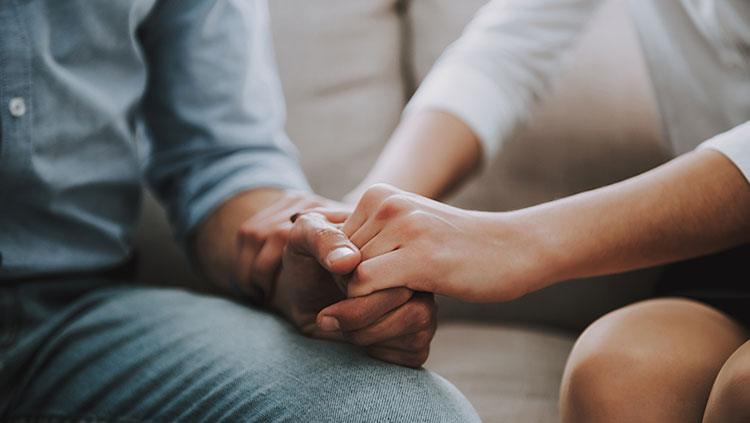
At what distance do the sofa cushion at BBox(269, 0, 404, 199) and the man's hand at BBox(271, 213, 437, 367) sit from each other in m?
0.37

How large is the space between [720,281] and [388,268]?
0.35 metres

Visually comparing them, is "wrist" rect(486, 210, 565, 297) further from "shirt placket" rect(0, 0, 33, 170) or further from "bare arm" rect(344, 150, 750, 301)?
"shirt placket" rect(0, 0, 33, 170)

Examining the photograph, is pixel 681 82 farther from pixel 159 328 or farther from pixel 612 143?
pixel 159 328

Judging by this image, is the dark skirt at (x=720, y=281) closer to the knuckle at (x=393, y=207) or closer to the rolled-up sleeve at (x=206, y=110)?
the knuckle at (x=393, y=207)

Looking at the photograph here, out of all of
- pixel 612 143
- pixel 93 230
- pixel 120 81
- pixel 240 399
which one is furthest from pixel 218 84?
pixel 612 143

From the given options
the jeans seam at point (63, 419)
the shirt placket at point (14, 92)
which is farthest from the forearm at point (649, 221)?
the shirt placket at point (14, 92)

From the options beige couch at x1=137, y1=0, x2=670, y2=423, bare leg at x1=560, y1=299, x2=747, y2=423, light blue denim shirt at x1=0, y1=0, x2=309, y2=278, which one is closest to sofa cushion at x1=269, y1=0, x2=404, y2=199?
beige couch at x1=137, y1=0, x2=670, y2=423

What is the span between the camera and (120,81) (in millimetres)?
682

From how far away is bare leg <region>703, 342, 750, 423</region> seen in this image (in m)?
0.41

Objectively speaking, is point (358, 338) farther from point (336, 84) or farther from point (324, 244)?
point (336, 84)

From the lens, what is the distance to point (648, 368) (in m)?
0.49

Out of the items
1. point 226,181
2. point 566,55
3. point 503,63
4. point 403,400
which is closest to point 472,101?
point 503,63

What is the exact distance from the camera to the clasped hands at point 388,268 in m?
0.48

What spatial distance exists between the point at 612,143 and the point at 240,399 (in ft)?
2.01
